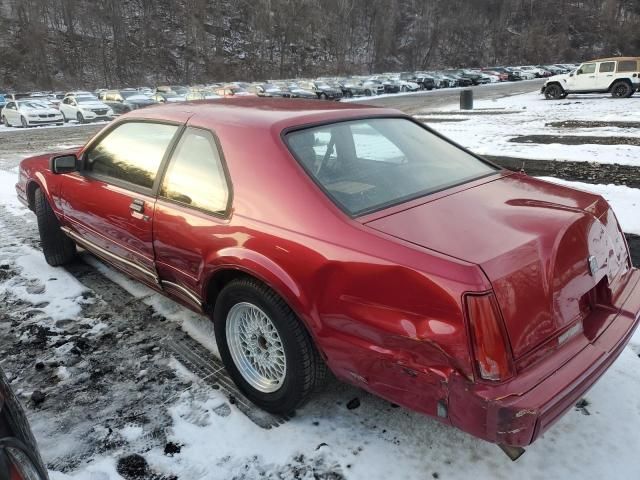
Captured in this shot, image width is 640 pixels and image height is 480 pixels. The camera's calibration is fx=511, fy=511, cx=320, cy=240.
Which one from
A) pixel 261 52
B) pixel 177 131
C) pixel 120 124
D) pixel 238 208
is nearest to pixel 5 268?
pixel 120 124

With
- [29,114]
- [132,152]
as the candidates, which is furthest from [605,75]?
[29,114]

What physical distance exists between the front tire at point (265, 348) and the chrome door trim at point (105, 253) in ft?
2.34

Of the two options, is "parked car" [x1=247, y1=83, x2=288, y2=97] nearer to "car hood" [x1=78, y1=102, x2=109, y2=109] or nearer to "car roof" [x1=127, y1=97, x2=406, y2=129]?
"car hood" [x1=78, y1=102, x2=109, y2=109]

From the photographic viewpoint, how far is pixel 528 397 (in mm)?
1821

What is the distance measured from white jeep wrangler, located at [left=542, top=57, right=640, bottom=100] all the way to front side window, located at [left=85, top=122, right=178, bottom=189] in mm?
23832

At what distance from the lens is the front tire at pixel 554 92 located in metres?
24.0

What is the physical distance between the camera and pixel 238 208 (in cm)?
256

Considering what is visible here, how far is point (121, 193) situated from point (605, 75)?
2456cm

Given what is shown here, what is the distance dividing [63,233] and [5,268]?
2.34ft

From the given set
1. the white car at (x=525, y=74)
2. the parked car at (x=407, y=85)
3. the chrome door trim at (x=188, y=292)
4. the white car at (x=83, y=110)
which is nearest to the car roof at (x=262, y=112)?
the chrome door trim at (x=188, y=292)

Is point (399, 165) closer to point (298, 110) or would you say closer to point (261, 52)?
point (298, 110)

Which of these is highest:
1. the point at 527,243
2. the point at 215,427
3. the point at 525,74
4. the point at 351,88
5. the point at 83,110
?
the point at 525,74

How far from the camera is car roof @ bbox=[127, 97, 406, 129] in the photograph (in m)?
2.77

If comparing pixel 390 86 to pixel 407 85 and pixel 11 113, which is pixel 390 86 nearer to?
pixel 407 85
